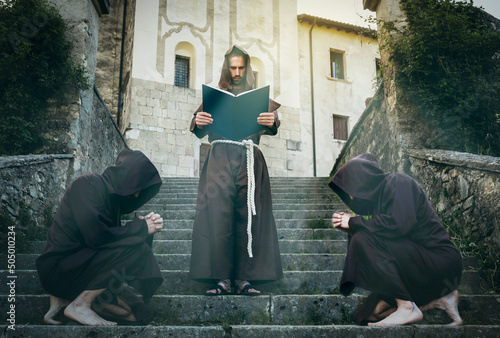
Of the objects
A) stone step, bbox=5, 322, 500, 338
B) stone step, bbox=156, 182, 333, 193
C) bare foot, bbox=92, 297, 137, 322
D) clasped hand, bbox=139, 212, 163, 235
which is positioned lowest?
stone step, bbox=5, 322, 500, 338

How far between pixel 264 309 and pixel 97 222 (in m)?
1.19

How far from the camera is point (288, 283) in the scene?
3.39 metres

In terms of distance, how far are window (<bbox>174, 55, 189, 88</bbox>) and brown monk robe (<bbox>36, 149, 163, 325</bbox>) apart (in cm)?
1221

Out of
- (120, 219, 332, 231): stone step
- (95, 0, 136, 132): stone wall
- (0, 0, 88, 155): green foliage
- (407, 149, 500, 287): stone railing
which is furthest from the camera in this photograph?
(95, 0, 136, 132): stone wall

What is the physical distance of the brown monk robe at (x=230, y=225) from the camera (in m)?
3.08

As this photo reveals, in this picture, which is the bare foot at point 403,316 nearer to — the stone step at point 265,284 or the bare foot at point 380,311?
the bare foot at point 380,311

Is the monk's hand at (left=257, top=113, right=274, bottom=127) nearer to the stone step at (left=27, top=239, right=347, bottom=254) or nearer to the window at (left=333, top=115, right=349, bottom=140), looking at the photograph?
the stone step at (left=27, top=239, right=347, bottom=254)

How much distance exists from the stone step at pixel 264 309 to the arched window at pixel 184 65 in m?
12.2

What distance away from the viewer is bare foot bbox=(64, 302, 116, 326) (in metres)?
2.46

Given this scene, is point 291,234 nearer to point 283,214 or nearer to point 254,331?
point 283,214

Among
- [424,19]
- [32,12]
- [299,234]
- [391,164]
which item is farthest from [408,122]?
[32,12]

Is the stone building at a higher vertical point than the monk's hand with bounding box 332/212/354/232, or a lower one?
higher

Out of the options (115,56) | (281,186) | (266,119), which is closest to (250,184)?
(266,119)

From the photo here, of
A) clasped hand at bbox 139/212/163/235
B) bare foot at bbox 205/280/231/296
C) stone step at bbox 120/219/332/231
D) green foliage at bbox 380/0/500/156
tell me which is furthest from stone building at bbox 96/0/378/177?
clasped hand at bbox 139/212/163/235
